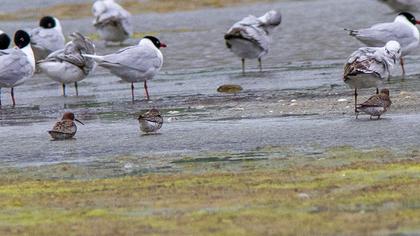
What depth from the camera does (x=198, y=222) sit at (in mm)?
8016

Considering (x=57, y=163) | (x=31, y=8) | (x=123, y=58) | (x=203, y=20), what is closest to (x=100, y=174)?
(x=57, y=163)

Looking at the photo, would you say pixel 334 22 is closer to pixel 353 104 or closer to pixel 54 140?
pixel 353 104

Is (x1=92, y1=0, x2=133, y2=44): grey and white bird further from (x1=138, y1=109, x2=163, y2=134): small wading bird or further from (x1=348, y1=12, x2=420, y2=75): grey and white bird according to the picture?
(x1=138, y1=109, x2=163, y2=134): small wading bird

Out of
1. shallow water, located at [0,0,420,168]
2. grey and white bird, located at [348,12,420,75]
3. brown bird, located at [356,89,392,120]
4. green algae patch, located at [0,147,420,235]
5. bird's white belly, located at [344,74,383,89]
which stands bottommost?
shallow water, located at [0,0,420,168]

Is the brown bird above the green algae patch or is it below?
above

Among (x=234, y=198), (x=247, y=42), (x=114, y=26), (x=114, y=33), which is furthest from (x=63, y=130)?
(x=114, y=33)

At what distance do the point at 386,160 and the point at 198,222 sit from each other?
9.30 ft

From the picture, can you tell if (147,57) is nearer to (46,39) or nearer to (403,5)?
(46,39)

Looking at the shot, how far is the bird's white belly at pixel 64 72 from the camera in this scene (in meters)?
19.4

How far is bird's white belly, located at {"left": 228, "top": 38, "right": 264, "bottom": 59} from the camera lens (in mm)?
21609

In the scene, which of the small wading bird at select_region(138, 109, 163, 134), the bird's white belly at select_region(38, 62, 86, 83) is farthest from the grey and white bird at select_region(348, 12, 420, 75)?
the small wading bird at select_region(138, 109, 163, 134)

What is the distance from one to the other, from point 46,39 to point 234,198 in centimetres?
1580

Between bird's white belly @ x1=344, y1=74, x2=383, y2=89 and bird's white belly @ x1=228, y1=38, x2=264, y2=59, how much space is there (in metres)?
6.91

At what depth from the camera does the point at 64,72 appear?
63.7ft
